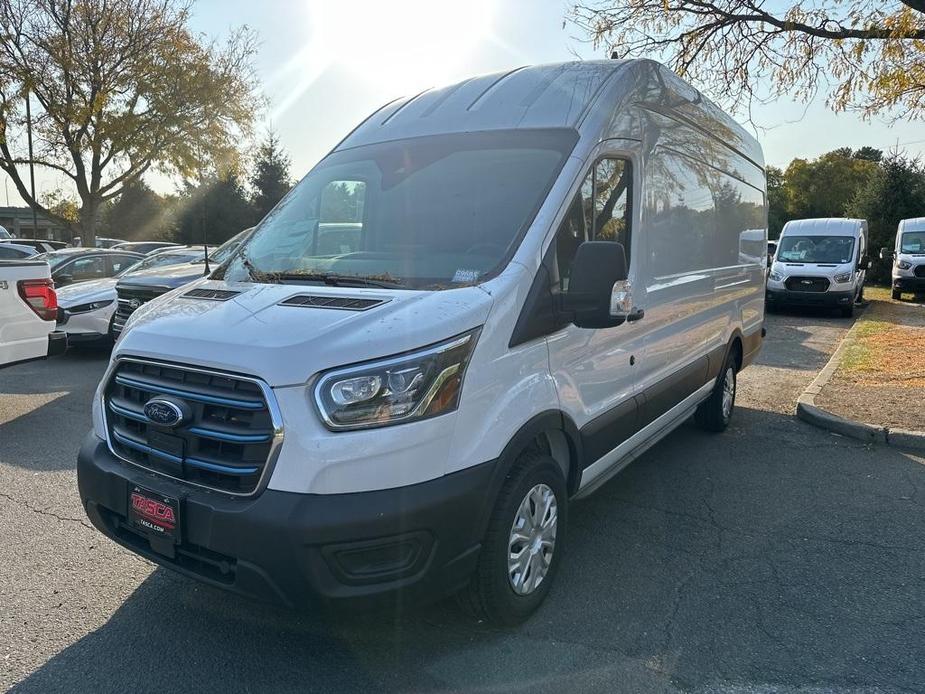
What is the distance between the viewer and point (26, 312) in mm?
6438

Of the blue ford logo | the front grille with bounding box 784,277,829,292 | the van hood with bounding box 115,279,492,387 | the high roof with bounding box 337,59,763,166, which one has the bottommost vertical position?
the front grille with bounding box 784,277,829,292

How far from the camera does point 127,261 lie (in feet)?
42.2

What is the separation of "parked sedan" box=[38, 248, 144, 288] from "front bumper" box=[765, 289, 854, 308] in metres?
13.9

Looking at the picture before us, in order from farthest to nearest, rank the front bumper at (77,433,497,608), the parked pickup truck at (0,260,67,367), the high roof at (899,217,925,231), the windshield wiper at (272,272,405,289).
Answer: the high roof at (899,217,925,231)
the parked pickup truck at (0,260,67,367)
the windshield wiper at (272,272,405,289)
the front bumper at (77,433,497,608)

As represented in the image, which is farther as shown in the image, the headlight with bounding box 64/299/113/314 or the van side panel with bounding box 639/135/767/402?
the headlight with bounding box 64/299/113/314

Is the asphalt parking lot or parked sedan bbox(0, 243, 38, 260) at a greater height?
parked sedan bbox(0, 243, 38, 260)

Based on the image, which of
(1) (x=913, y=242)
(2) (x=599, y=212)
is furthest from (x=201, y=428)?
(1) (x=913, y=242)

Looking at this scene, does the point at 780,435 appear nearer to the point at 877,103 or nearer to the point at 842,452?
the point at 842,452

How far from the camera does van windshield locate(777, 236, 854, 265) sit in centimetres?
1723

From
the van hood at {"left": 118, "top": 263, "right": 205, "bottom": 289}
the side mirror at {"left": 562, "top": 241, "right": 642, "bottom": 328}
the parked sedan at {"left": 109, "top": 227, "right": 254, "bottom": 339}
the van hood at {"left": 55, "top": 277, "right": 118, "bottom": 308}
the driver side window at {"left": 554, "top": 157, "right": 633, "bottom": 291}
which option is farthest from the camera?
the van hood at {"left": 55, "top": 277, "right": 118, "bottom": 308}

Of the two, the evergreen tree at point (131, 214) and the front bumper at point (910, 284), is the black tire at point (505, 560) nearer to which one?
the front bumper at point (910, 284)

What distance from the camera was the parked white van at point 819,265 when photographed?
1639 cm

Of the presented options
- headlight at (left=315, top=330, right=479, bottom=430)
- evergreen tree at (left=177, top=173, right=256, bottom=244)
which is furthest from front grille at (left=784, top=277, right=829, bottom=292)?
evergreen tree at (left=177, top=173, right=256, bottom=244)

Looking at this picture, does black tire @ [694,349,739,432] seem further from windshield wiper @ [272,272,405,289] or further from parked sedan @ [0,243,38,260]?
parked sedan @ [0,243,38,260]
